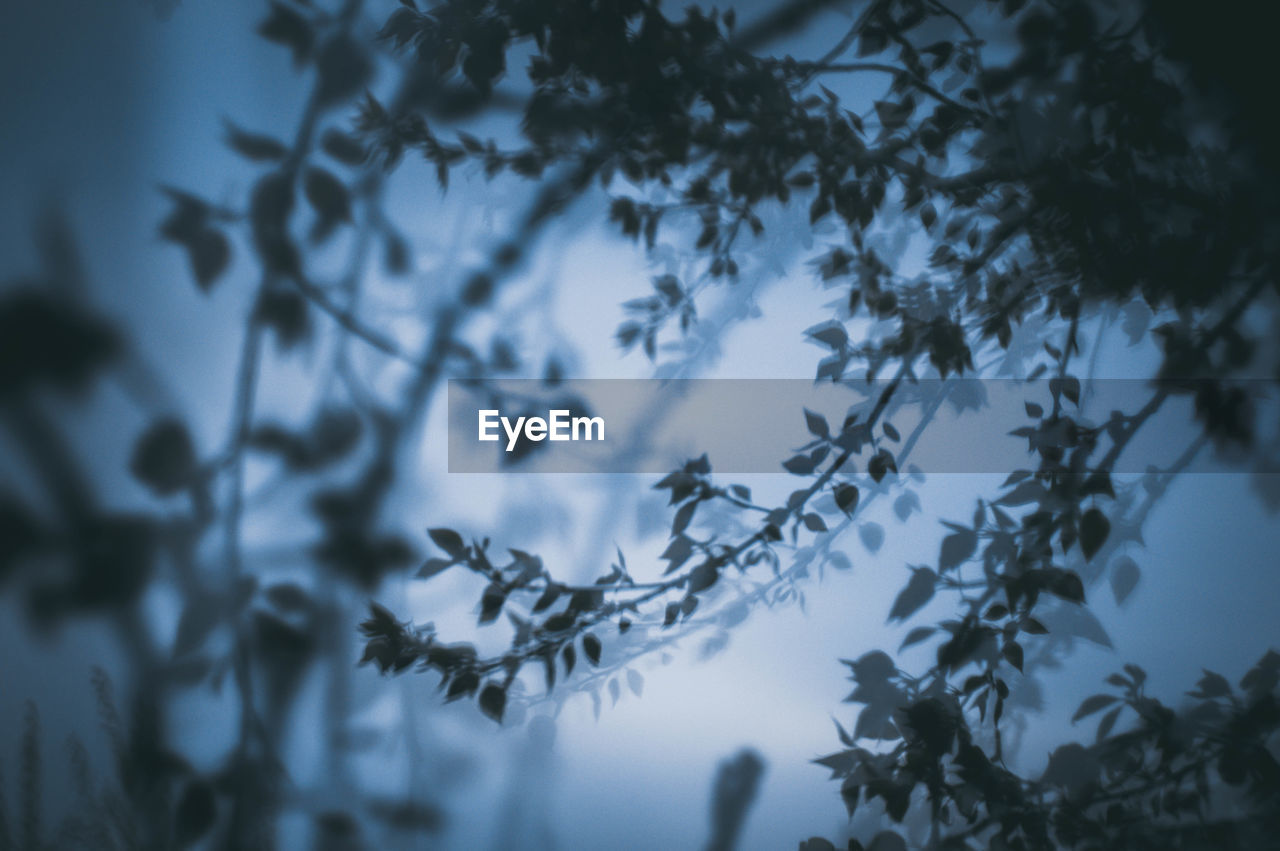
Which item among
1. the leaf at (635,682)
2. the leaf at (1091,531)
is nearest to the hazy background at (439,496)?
the leaf at (635,682)

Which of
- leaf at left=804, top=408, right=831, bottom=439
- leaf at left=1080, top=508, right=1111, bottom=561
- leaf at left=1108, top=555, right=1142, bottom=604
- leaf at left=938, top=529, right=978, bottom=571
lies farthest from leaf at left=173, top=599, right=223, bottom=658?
leaf at left=1108, top=555, right=1142, bottom=604

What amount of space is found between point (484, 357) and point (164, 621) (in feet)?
1.60

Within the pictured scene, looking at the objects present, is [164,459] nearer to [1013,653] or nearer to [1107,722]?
[1013,653]

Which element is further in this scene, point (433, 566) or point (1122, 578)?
point (1122, 578)

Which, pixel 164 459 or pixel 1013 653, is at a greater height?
pixel 164 459

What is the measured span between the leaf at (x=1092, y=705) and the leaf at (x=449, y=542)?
811 mm

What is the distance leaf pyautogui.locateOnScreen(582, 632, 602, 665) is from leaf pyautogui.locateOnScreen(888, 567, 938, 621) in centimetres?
38

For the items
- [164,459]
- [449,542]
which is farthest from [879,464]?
[164,459]

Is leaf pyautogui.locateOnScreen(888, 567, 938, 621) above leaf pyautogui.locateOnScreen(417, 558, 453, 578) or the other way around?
the other way around

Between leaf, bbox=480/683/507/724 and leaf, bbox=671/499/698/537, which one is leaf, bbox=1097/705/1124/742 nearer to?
leaf, bbox=671/499/698/537

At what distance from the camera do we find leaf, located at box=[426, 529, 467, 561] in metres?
0.71

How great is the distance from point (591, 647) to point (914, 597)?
0.42 m

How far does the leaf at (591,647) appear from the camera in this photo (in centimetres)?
71

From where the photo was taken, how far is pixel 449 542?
2.35 ft
